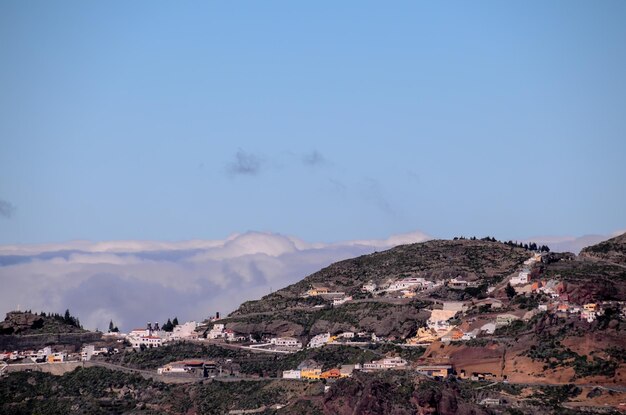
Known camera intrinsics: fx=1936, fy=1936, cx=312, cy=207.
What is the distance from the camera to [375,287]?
191375mm

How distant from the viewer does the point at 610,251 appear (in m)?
183

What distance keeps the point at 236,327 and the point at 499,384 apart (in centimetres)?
4243

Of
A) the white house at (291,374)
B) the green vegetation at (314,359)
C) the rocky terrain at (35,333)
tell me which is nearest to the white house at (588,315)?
the green vegetation at (314,359)

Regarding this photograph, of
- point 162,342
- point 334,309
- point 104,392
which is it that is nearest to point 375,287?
point 334,309

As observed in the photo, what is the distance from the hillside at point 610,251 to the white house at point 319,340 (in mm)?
26836

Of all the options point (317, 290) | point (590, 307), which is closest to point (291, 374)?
point (590, 307)

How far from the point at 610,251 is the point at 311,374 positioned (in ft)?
122

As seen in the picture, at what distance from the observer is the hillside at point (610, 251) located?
17988cm

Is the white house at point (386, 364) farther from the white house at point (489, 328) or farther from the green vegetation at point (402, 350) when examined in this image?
the white house at point (489, 328)

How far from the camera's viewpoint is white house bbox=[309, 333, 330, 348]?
571ft

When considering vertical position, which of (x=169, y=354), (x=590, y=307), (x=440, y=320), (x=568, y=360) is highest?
(x=169, y=354)

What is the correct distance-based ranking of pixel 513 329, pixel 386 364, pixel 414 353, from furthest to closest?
pixel 414 353 → pixel 513 329 → pixel 386 364

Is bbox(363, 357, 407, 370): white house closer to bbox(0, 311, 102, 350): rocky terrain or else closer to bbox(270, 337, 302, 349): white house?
bbox(270, 337, 302, 349): white house

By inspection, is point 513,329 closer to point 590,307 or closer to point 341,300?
point 590,307
